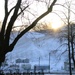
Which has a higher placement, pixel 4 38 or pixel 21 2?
pixel 21 2

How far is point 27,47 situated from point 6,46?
152m

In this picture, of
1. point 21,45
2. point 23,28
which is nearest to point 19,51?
point 21,45

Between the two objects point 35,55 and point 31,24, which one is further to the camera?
point 35,55

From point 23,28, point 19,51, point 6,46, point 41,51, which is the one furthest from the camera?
point 41,51

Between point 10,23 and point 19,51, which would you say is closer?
point 10,23

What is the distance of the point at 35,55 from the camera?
161000 millimetres

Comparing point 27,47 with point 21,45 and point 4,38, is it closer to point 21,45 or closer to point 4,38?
point 21,45

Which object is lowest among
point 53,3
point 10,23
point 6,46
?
point 6,46

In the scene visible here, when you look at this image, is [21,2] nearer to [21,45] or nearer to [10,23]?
[10,23]

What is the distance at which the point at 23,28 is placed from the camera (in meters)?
20.8

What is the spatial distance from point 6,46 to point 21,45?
14216 cm

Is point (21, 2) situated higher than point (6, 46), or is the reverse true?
point (21, 2)

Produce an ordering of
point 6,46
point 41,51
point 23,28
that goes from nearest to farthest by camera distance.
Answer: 1. point 6,46
2. point 23,28
3. point 41,51

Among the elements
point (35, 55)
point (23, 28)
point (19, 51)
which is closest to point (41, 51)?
point (35, 55)
